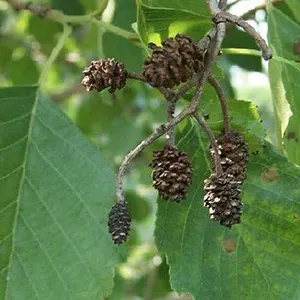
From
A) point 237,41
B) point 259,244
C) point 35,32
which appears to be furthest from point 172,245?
point 35,32

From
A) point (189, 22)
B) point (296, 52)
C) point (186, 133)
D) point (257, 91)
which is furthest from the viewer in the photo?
point (257, 91)

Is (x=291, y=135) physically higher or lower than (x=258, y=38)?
lower

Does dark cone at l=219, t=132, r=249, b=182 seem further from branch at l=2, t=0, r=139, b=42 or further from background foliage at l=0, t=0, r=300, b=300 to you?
branch at l=2, t=0, r=139, b=42

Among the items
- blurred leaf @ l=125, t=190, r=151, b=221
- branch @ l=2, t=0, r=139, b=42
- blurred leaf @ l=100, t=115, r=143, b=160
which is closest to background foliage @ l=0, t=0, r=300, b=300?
branch @ l=2, t=0, r=139, b=42

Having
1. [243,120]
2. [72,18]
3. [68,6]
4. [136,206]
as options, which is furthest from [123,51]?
[136,206]

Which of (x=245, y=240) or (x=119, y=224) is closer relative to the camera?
(x=119, y=224)

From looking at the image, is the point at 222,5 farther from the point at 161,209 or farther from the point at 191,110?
the point at 161,209

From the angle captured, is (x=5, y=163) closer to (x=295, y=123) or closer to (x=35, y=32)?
(x=295, y=123)
